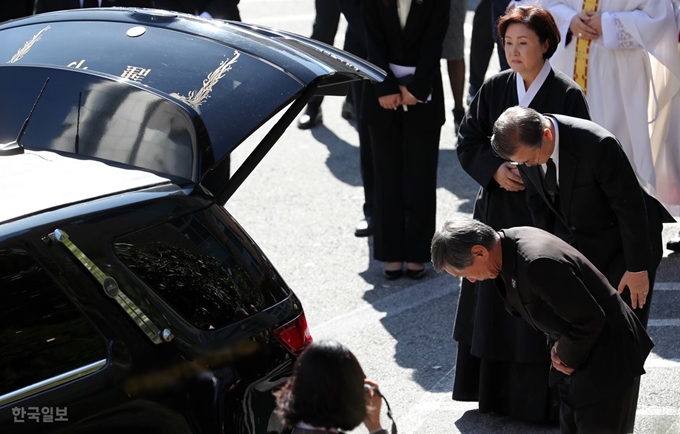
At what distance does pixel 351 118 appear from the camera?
10.3 meters

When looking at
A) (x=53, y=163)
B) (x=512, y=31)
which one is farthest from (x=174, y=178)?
(x=512, y=31)

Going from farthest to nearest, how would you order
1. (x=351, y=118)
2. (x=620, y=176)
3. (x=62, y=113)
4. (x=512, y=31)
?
(x=351, y=118)
(x=512, y=31)
(x=620, y=176)
(x=62, y=113)

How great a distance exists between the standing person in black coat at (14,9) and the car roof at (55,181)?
4.73m

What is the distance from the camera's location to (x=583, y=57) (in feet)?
21.7

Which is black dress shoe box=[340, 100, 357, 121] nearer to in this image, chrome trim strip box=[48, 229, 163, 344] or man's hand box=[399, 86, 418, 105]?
man's hand box=[399, 86, 418, 105]

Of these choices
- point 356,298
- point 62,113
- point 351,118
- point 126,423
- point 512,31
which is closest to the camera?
point 126,423

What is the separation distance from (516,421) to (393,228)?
2092 millimetres

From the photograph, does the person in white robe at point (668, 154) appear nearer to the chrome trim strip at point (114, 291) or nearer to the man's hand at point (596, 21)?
the man's hand at point (596, 21)

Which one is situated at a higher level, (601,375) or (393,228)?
(601,375)

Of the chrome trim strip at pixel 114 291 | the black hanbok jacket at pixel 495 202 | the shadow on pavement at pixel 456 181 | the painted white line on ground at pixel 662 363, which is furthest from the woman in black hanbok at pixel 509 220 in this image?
the shadow on pavement at pixel 456 181

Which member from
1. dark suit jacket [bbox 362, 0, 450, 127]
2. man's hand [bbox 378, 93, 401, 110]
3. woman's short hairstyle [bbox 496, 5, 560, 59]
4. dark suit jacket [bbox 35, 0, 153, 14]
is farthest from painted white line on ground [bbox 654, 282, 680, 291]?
dark suit jacket [bbox 35, 0, 153, 14]

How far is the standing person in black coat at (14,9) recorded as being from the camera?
26.5 ft

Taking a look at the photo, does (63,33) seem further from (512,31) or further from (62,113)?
(512,31)

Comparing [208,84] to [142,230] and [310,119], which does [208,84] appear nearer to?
[142,230]
